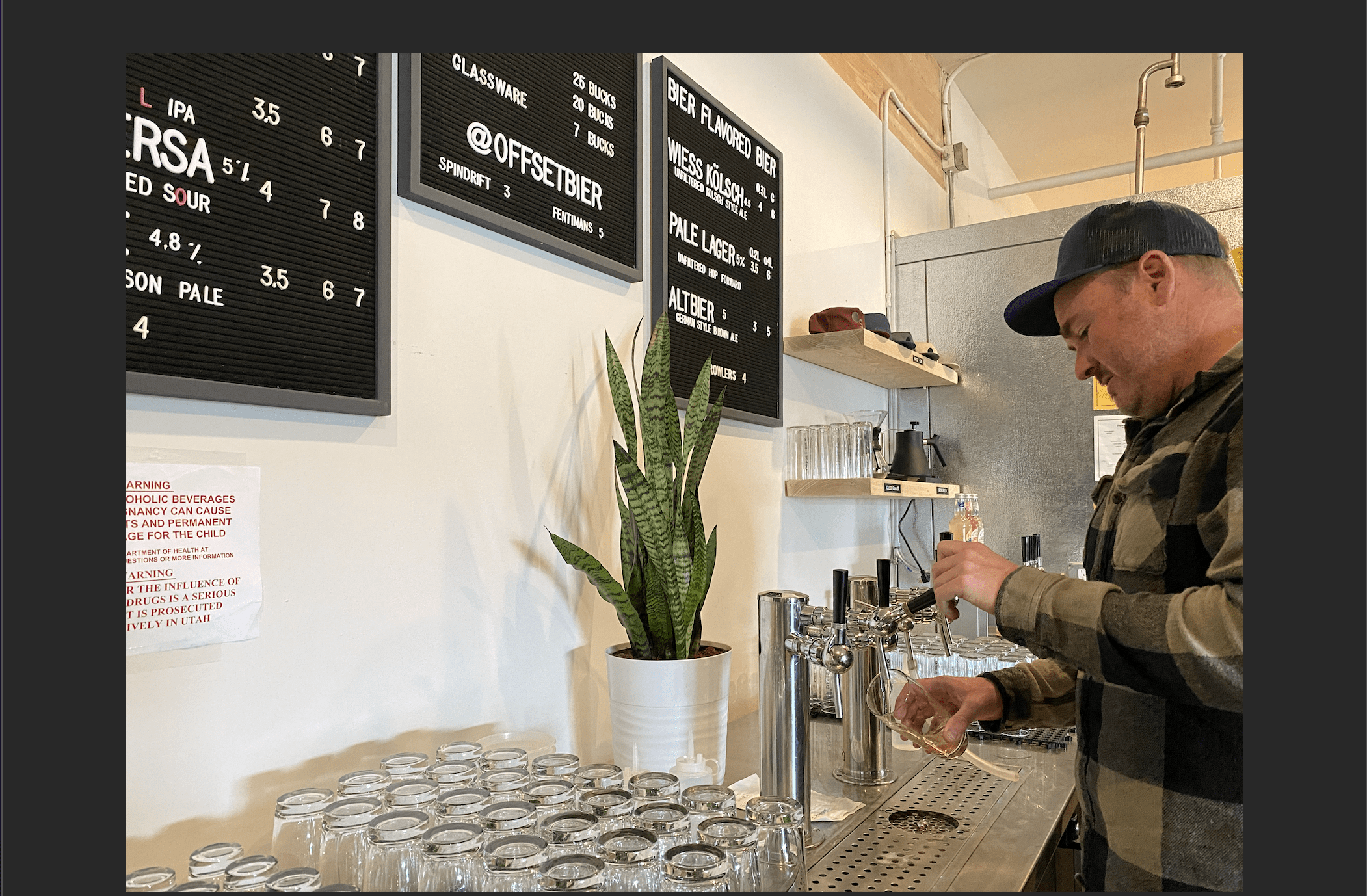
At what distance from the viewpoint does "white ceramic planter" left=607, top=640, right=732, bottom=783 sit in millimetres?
1483

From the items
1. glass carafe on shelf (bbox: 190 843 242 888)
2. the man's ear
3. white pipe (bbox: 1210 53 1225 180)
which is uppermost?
white pipe (bbox: 1210 53 1225 180)

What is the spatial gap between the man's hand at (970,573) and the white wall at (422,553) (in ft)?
2.37

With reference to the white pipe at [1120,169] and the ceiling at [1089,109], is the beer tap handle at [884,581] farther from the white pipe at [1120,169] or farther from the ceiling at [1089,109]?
the white pipe at [1120,169]

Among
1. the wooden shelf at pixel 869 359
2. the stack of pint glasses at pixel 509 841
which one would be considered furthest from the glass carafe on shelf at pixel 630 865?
the wooden shelf at pixel 869 359

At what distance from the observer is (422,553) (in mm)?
1381

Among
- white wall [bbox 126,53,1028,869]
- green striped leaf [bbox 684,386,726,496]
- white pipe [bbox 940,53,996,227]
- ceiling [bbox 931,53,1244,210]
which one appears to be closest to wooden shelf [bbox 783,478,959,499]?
white wall [bbox 126,53,1028,869]

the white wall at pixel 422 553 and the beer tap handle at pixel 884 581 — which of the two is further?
the beer tap handle at pixel 884 581

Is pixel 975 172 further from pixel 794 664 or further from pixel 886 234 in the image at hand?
pixel 794 664

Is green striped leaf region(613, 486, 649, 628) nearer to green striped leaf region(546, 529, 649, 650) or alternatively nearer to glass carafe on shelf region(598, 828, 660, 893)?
green striped leaf region(546, 529, 649, 650)

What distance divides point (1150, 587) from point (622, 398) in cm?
94

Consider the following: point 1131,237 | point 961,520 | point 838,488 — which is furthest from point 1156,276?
point 961,520

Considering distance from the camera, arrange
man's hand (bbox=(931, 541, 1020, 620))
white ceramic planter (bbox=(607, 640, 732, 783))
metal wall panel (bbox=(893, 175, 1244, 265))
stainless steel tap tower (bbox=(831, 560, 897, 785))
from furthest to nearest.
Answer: metal wall panel (bbox=(893, 175, 1244, 265)) < stainless steel tap tower (bbox=(831, 560, 897, 785)) < white ceramic planter (bbox=(607, 640, 732, 783)) < man's hand (bbox=(931, 541, 1020, 620))

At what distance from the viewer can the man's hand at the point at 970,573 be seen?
4.12 feet

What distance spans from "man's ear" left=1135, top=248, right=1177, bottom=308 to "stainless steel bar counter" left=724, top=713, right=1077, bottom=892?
2.89 ft
